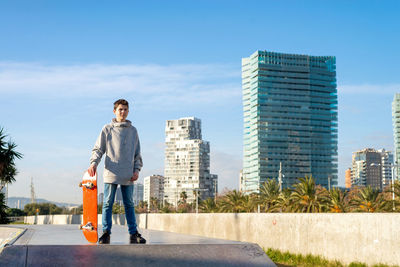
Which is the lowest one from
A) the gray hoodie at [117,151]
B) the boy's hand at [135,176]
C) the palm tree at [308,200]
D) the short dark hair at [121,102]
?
the palm tree at [308,200]

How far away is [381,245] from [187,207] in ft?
420

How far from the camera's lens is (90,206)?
20.4 feet

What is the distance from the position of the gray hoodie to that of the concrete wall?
4361 millimetres

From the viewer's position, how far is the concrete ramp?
5.19 m

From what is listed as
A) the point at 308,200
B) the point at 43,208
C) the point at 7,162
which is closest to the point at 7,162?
the point at 7,162

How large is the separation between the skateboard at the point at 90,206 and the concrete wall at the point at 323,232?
490 centimetres

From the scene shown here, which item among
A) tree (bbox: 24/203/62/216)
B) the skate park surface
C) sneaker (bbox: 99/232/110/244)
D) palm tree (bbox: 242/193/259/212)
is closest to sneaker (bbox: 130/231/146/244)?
sneaker (bbox: 99/232/110/244)

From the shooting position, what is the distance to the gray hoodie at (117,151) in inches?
266

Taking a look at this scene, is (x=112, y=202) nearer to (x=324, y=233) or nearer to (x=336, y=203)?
(x=324, y=233)

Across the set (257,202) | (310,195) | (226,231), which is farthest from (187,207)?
(226,231)

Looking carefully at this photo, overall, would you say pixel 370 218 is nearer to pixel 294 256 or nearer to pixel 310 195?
pixel 294 256

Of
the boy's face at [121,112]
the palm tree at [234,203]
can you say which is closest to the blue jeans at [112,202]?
the boy's face at [121,112]

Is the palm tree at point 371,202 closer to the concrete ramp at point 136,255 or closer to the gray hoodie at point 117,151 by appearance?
the gray hoodie at point 117,151

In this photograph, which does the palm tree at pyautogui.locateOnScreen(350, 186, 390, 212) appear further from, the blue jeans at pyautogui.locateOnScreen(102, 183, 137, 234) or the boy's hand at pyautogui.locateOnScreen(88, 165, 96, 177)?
the boy's hand at pyautogui.locateOnScreen(88, 165, 96, 177)
